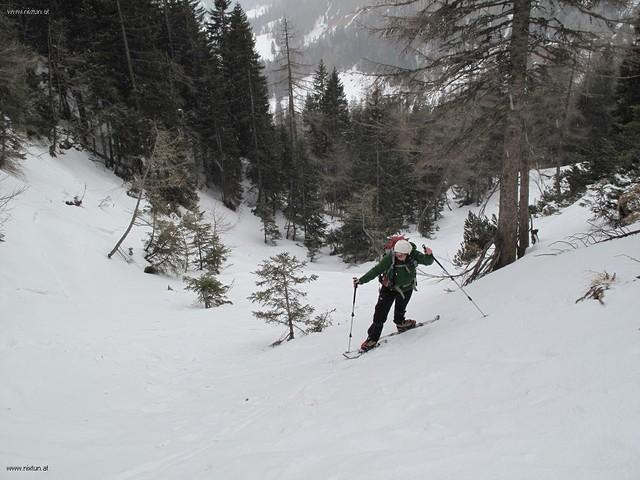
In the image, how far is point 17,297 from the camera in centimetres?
877

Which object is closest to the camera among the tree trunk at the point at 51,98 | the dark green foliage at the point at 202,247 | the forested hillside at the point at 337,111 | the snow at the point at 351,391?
the snow at the point at 351,391

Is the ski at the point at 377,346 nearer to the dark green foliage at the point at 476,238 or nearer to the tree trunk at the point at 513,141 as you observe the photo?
the tree trunk at the point at 513,141

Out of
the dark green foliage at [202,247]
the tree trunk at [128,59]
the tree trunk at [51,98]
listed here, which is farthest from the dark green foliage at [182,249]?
the tree trunk at [128,59]

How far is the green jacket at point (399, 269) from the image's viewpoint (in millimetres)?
5461

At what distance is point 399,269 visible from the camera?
5488mm

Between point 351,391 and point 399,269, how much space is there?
2.24 metres

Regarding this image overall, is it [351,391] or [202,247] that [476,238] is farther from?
[202,247]

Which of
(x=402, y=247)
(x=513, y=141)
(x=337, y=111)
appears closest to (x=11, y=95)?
(x=402, y=247)

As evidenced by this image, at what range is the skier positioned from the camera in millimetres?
5422

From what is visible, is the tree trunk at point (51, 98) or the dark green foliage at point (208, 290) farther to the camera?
the tree trunk at point (51, 98)

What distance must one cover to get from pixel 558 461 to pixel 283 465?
1.80 metres

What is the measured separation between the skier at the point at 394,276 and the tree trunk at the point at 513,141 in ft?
8.99

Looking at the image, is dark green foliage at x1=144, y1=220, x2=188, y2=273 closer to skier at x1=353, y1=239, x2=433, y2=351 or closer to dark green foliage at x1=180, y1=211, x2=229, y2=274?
dark green foliage at x1=180, y1=211, x2=229, y2=274

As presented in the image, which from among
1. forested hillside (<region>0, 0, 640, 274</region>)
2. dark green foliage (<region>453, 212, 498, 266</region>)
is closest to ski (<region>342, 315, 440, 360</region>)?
forested hillside (<region>0, 0, 640, 274</region>)
